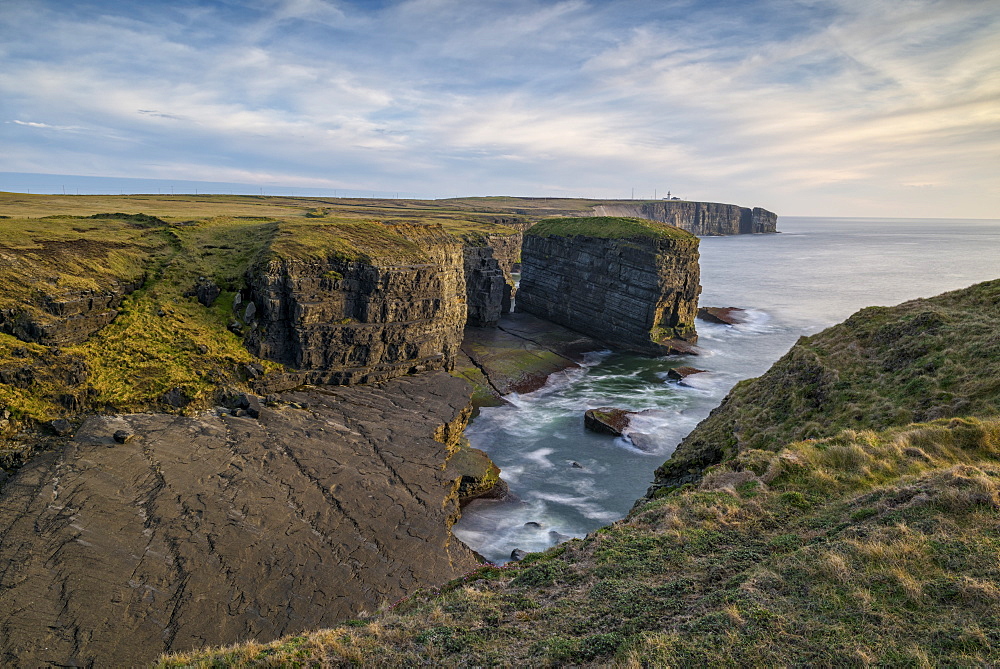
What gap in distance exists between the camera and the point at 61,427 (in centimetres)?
2564

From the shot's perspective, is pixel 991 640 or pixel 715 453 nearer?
pixel 991 640

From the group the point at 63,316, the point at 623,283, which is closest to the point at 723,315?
the point at 623,283

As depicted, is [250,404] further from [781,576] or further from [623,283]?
[623,283]

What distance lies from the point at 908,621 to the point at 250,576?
2147cm

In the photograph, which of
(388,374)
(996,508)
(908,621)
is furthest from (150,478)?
(996,508)

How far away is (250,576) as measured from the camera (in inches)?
826

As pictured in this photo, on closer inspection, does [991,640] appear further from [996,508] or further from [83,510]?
[83,510]

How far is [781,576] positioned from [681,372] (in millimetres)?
53779

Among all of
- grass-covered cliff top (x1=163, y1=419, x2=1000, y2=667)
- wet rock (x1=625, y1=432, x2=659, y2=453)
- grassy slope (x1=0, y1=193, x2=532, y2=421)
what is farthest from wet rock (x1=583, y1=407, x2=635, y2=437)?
grass-covered cliff top (x1=163, y1=419, x2=1000, y2=667)

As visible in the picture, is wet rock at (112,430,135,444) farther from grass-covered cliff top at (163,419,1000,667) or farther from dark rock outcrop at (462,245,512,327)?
dark rock outcrop at (462,245,512,327)

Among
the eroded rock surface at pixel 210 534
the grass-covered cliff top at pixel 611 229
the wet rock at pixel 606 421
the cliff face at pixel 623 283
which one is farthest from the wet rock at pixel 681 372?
the eroded rock surface at pixel 210 534

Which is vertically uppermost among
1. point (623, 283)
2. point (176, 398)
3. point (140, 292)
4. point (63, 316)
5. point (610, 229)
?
point (610, 229)

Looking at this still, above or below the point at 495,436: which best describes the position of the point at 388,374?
above

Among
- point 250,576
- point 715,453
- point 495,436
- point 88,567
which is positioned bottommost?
point 495,436
